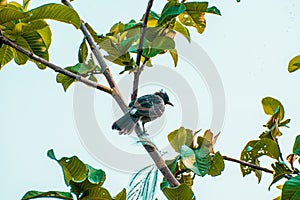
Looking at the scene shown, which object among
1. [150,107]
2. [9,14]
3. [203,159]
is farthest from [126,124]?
[150,107]

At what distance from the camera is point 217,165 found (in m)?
1.86

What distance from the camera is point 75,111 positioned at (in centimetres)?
203

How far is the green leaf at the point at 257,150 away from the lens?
2008 millimetres

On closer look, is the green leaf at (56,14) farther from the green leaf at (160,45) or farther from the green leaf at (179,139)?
the green leaf at (179,139)

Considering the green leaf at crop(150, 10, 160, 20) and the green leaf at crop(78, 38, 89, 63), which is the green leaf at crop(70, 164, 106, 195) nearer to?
the green leaf at crop(78, 38, 89, 63)

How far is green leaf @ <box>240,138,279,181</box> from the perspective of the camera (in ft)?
6.59

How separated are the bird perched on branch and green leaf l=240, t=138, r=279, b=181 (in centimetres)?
49

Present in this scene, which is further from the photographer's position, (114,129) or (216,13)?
(114,129)

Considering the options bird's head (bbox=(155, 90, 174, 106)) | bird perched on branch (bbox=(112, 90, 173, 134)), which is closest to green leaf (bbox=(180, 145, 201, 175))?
bird perched on branch (bbox=(112, 90, 173, 134))

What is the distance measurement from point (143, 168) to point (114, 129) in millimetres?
585

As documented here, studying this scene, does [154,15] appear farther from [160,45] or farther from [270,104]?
[270,104]

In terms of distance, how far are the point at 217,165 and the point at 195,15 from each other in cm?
60

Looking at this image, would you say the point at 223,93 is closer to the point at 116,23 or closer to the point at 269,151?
the point at 269,151

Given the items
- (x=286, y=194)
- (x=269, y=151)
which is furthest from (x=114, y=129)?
(x=286, y=194)
